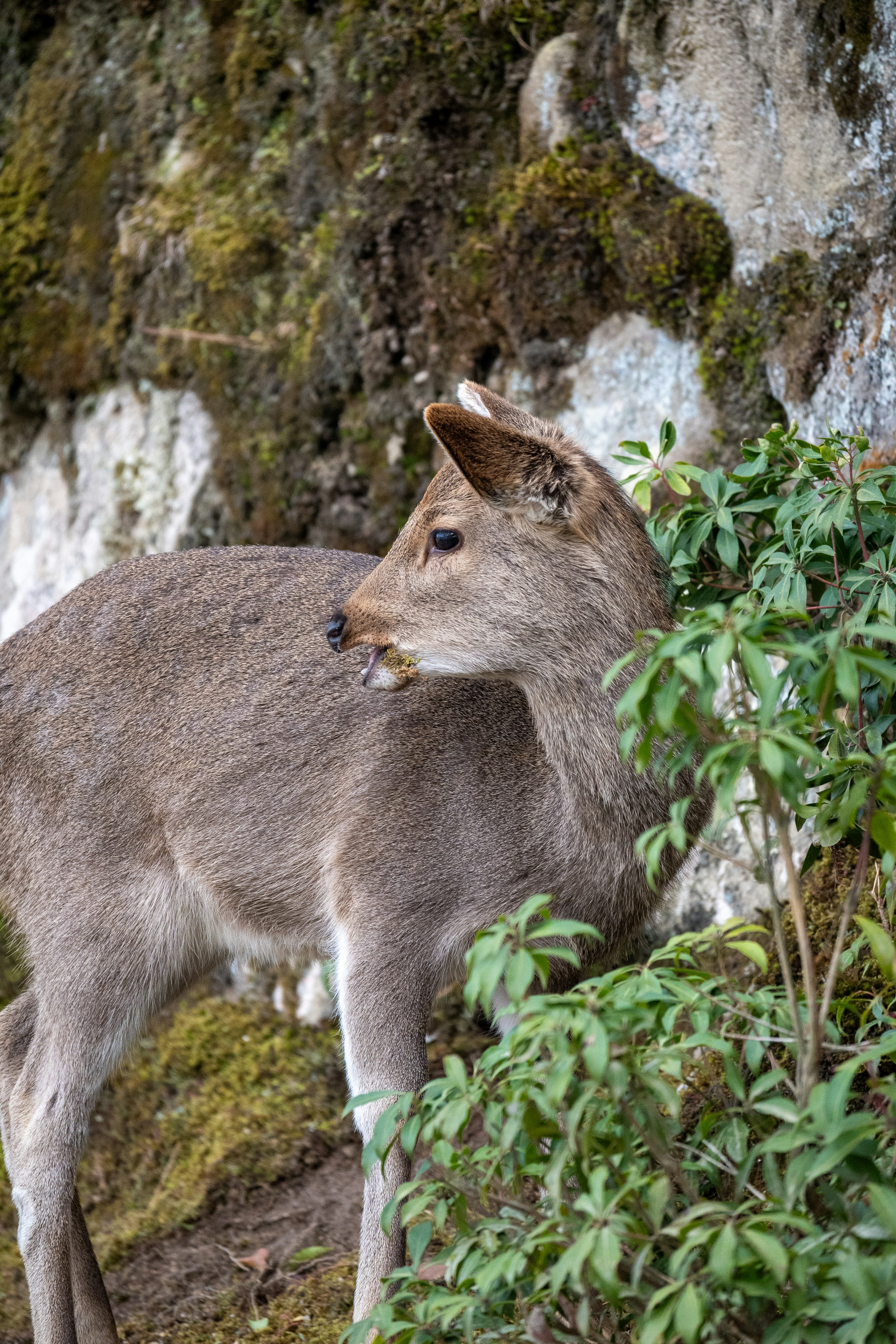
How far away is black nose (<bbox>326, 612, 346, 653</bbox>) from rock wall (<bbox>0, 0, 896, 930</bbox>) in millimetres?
2176

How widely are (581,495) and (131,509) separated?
Answer: 14.1ft

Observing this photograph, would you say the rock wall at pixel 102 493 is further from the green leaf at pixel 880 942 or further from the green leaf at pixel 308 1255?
the green leaf at pixel 880 942

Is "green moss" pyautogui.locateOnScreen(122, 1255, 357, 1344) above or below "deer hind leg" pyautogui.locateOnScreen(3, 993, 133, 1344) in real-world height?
below

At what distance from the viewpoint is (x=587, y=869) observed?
4020mm

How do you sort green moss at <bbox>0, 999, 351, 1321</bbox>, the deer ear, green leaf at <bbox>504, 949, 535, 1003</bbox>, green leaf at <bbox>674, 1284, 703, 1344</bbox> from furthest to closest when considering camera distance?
green moss at <bbox>0, 999, 351, 1321</bbox>
the deer ear
green leaf at <bbox>504, 949, 535, 1003</bbox>
green leaf at <bbox>674, 1284, 703, 1344</bbox>

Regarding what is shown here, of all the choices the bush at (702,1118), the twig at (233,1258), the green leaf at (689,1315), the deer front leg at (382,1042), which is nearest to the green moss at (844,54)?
the bush at (702,1118)

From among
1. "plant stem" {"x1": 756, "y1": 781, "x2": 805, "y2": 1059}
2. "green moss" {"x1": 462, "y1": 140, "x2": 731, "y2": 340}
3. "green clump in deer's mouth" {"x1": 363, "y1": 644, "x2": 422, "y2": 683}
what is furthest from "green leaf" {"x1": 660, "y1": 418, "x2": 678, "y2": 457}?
"green moss" {"x1": 462, "y1": 140, "x2": 731, "y2": 340}

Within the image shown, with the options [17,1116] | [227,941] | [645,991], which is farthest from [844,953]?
[17,1116]

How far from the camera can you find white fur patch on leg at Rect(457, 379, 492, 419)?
4352 millimetres

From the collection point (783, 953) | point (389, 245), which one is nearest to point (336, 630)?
point (783, 953)

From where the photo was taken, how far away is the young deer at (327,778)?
397 centimetres

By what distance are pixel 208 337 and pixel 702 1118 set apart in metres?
5.58

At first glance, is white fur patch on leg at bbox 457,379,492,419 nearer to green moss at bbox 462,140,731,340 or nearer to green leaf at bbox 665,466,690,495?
green leaf at bbox 665,466,690,495

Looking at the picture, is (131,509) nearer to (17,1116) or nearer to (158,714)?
(158,714)
